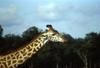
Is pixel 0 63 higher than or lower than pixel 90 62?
lower

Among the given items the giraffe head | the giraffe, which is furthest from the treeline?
the giraffe head

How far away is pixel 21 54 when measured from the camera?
26.2ft

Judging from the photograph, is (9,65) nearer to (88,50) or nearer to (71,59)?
(88,50)

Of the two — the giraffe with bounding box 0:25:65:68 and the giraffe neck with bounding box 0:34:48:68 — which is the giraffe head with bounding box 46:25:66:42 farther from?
the giraffe neck with bounding box 0:34:48:68

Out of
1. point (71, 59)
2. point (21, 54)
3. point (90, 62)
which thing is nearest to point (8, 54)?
A: point (21, 54)

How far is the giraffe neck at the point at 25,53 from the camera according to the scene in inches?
313

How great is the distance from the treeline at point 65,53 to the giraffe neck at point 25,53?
29.0m

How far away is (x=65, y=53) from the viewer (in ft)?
150

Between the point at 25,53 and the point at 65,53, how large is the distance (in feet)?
125

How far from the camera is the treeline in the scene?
40428 millimetres

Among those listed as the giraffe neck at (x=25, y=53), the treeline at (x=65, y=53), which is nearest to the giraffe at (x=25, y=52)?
the giraffe neck at (x=25, y=53)

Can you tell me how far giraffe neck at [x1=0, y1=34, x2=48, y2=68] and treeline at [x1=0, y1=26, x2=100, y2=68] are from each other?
2900 cm

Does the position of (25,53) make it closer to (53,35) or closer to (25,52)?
(25,52)

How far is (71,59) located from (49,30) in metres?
40.2
